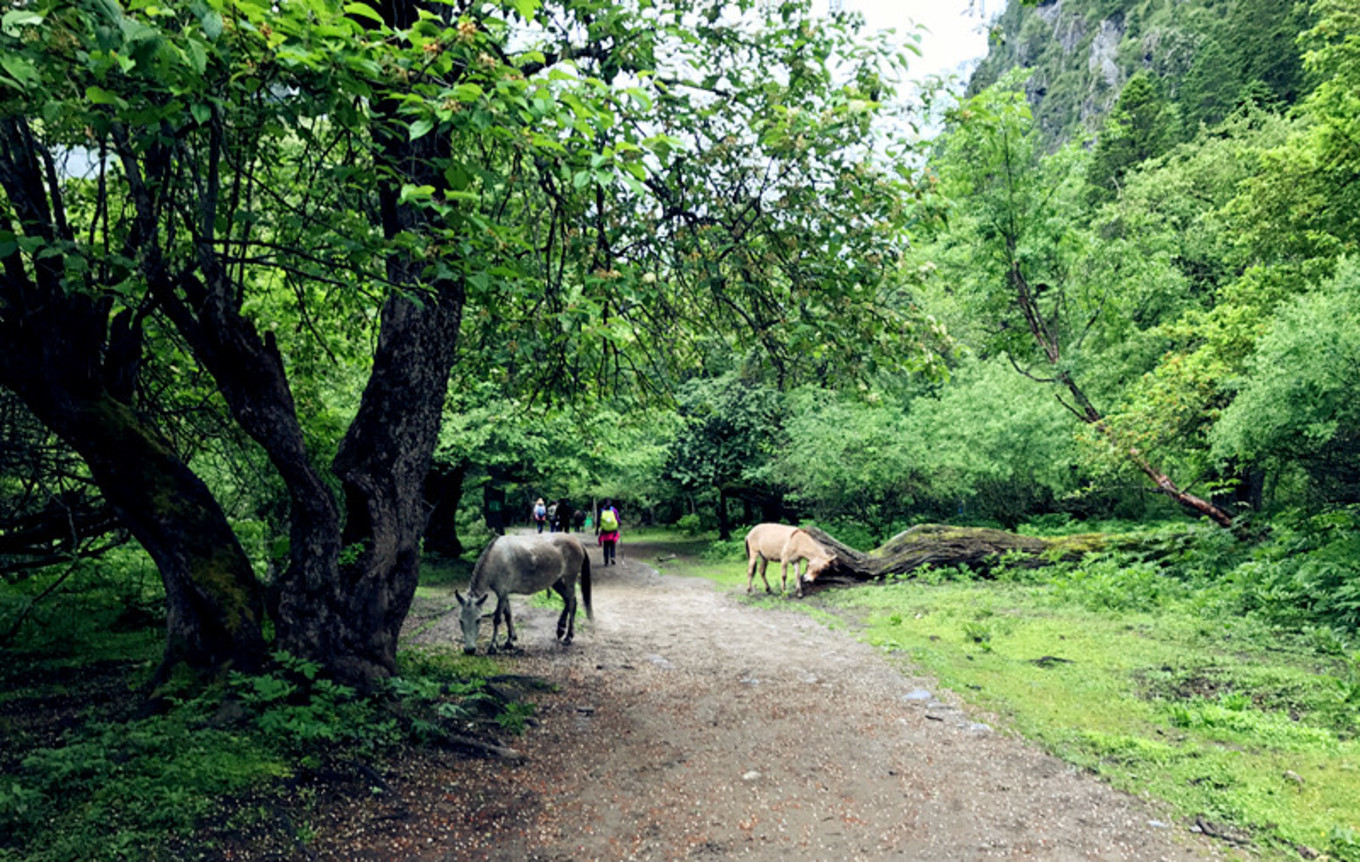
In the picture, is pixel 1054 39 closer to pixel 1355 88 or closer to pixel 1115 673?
pixel 1355 88

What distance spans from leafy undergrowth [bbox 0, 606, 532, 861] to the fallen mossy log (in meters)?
10.5

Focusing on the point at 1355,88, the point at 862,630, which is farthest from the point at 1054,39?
the point at 862,630

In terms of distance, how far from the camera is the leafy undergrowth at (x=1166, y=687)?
4957 mm

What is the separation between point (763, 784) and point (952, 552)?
1227cm

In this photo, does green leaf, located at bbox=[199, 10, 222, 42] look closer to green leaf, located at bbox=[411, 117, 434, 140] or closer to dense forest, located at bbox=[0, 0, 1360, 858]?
dense forest, located at bbox=[0, 0, 1360, 858]

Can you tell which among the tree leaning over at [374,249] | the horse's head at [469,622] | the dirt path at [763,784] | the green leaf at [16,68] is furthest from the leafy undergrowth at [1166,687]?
the green leaf at [16,68]

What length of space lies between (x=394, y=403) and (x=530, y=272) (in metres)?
1.82

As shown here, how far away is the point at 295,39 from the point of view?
3451mm

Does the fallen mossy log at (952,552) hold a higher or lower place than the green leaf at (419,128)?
lower

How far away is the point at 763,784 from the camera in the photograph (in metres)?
5.52

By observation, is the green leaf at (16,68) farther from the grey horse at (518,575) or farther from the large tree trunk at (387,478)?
the grey horse at (518,575)

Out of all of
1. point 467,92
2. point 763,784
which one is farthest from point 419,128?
point 763,784

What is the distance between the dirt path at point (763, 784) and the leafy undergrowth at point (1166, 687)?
53 cm

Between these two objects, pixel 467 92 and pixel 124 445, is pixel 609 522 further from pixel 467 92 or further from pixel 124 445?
pixel 467 92
